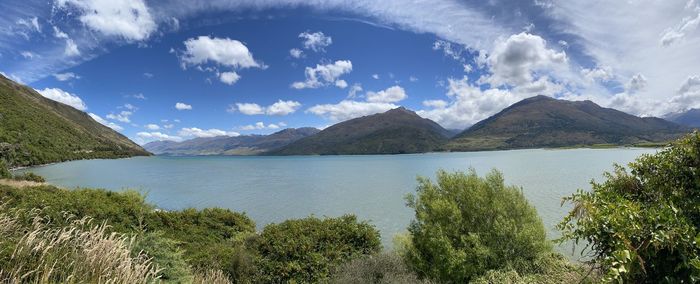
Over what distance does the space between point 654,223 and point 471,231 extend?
1149 cm

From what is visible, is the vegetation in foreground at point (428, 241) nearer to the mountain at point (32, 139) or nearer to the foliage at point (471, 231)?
the foliage at point (471, 231)

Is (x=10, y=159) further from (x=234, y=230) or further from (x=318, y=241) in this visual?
(x=318, y=241)

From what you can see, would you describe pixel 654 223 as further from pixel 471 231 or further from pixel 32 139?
pixel 32 139

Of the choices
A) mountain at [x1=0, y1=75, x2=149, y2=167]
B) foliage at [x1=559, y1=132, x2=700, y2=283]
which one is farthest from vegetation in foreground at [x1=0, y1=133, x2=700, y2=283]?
mountain at [x1=0, y1=75, x2=149, y2=167]

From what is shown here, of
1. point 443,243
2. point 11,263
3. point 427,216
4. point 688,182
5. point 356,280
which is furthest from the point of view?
point 427,216

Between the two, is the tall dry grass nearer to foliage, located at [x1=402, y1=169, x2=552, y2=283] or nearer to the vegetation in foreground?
the vegetation in foreground

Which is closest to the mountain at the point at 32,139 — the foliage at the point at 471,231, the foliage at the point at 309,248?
the foliage at the point at 309,248

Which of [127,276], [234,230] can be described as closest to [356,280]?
[127,276]

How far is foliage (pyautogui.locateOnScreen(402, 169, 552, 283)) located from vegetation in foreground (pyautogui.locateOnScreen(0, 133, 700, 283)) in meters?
0.05

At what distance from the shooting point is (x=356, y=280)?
14148 millimetres

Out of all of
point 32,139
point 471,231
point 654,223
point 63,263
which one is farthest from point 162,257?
point 32,139

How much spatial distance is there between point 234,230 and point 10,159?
378ft

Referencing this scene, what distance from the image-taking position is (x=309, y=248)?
1628 centimetres

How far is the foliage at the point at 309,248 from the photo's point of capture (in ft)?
51.2
